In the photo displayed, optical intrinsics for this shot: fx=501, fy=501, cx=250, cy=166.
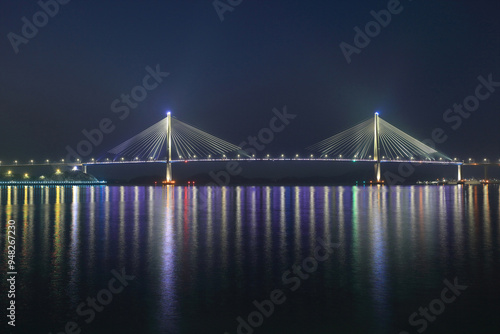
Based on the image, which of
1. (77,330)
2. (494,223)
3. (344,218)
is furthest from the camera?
(344,218)

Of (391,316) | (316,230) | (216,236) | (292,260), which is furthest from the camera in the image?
(316,230)

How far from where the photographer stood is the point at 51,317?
19.0ft

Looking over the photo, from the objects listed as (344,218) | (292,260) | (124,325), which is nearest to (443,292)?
(292,260)

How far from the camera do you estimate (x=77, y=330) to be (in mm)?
5469

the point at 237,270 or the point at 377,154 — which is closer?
the point at 237,270

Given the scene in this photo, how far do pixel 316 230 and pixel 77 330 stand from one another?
9180 mm

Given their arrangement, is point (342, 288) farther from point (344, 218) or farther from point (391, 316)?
→ point (344, 218)

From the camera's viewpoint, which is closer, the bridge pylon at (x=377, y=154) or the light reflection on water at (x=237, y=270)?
the light reflection on water at (x=237, y=270)

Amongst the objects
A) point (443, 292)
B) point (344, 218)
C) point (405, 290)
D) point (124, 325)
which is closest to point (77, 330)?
point (124, 325)

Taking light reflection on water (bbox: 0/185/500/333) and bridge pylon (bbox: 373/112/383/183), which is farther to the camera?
bridge pylon (bbox: 373/112/383/183)

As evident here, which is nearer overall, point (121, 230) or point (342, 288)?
point (342, 288)

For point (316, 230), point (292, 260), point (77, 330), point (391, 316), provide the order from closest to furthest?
1. point (77, 330)
2. point (391, 316)
3. point (292, 260)
4. point (316, 230)

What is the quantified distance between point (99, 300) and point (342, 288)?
3.32 metres

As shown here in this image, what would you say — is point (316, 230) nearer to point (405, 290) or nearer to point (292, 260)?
point (292, 260)
